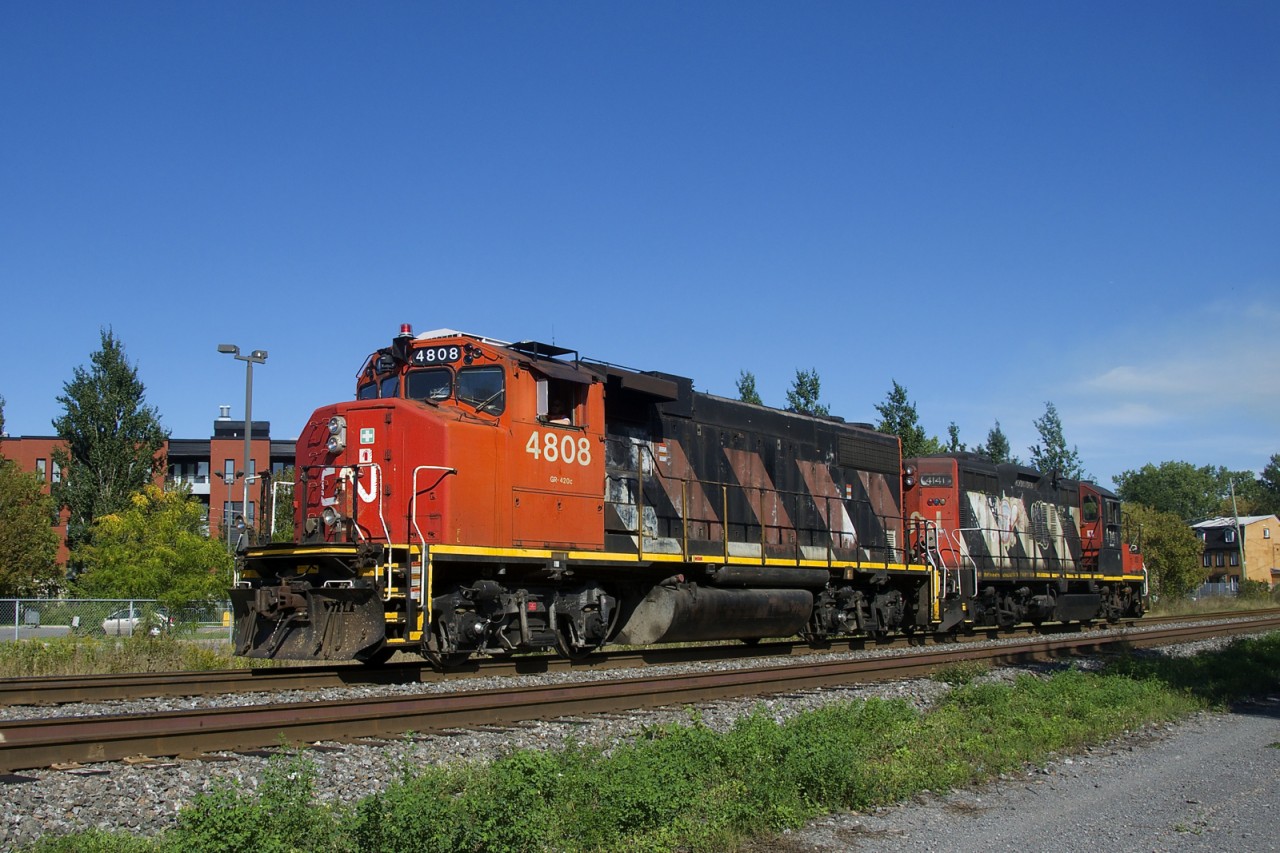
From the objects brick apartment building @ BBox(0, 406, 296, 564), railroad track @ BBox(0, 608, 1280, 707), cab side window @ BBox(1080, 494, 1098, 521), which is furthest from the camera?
brick apartment building @ BBox(0, 406, 296, 564)

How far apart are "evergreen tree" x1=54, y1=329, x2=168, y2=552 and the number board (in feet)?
112

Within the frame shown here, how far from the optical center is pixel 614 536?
531 inches

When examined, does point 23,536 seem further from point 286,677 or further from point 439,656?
point 439,656

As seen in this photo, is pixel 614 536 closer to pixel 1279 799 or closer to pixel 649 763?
pixel 649 763

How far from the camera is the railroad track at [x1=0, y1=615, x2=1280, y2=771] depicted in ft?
22.0

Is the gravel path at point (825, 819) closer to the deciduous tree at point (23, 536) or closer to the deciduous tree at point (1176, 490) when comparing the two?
the deciduous tree at point (23, 536)

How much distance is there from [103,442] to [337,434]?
36.3m

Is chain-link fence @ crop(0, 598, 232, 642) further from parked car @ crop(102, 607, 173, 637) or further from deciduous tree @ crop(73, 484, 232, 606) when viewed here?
deciduous tree @ crop(73, 484, 232, 606)

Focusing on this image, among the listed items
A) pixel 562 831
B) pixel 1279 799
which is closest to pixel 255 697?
pixel 562 831

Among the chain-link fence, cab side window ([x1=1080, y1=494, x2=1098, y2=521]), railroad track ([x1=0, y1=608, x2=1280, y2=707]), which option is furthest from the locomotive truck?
the chain-link fence

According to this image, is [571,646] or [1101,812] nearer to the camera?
[1101,812]

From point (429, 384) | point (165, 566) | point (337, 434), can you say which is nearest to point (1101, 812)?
point (429, 384)

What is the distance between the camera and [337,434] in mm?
11789

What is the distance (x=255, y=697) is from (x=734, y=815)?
19.0 feet
